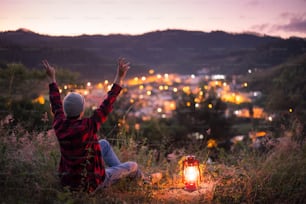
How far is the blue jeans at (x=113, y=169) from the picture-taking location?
417 cm

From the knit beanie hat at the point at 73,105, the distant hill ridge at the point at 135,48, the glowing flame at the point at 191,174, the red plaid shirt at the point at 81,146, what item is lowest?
the glowing flame at the point at 191,174

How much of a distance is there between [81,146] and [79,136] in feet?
0.35

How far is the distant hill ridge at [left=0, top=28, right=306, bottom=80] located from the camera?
7.02 metres

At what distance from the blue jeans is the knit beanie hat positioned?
28.5 inches

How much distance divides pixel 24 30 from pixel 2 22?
1.94 feet

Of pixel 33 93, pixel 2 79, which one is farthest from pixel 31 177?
pixel 33 93

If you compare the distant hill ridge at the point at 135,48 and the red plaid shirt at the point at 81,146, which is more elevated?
the distant hill ridge at the point at 135,48

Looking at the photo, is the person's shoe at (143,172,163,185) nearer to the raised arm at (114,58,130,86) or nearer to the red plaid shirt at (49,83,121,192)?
the red plaid shirt at (49,83,121,192)

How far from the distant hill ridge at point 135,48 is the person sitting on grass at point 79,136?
273cm

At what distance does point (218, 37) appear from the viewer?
8641 mm

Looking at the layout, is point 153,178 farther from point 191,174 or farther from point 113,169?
point 113,169

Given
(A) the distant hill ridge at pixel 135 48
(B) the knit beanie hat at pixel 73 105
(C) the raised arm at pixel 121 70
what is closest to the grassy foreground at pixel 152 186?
(B) the knit beanie hat at pixel 73 105

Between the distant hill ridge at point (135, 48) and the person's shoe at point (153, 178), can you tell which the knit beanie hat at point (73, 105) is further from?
the distant hill ridge at point (135, 48)

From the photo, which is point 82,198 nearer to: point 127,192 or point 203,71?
point 127,192
